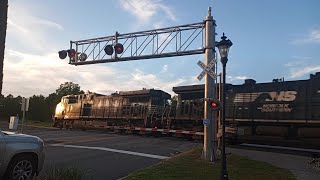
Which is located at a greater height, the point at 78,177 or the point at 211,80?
the point at 211,80

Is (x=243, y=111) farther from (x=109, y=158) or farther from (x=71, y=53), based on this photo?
(x=71, y=53)

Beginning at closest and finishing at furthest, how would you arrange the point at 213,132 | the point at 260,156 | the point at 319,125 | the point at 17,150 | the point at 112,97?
the point at 17,150
the point at 213,132
the point at 260,156
the point at 319,125
the point at 112,97

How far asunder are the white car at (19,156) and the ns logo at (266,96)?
54.5 ft

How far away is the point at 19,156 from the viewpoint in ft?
31.8

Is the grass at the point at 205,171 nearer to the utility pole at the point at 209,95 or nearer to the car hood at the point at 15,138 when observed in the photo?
the utility pole at the point at 209,95

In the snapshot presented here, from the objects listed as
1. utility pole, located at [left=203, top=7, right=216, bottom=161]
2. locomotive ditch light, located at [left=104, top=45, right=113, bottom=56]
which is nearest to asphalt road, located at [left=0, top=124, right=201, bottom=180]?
utility pole, located at [left=203, top=7, right=216, bottom=161]

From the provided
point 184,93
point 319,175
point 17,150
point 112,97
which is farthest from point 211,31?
point 112,97

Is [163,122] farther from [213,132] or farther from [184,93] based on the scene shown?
[213,132]

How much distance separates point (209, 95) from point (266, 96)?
28.3 ft

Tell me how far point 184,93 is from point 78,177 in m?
21.2

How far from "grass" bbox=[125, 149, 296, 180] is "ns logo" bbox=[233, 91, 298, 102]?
8.20 metres

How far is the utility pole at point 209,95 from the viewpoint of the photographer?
1609 cm

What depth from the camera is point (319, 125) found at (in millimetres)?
21156

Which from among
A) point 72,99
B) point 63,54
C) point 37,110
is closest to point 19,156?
point 63,54
